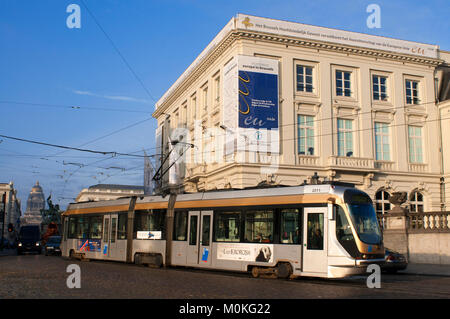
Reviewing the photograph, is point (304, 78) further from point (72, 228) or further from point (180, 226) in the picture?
point (180, 226)

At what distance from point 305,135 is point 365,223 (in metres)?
21.7

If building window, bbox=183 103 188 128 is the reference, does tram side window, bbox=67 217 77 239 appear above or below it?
below

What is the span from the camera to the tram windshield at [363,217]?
52.3 feet

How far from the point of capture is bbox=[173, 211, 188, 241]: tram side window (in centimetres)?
2117

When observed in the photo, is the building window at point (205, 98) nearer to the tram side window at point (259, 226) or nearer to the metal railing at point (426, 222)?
the metal railing at point (426, 222)

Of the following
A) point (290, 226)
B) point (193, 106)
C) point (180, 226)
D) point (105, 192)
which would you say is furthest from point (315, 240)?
point (105, 192)

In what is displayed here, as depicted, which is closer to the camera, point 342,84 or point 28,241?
point 342,84

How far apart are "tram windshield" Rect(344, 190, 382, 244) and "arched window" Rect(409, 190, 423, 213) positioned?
25.1 metres

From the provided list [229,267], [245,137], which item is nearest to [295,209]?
[229,267]

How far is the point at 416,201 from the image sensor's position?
4016 cm

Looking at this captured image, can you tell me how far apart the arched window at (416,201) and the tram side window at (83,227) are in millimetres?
24431

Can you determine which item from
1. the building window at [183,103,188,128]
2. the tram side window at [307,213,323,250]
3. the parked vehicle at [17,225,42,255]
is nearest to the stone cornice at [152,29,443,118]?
the building window at [183,103,188,128]

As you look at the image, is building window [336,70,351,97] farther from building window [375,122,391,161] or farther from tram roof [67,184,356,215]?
tram roof [67,184,356,215]

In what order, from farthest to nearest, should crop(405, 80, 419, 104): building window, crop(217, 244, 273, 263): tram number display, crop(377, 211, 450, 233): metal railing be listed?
crop(405, 80, 419, 104): building window → crop(377, 211, 450, 233): metal railing → crop(217, 244, 273, 263): tram number display
